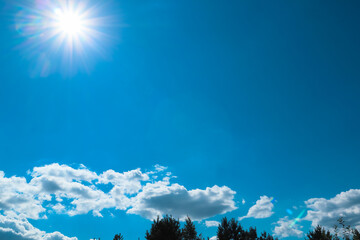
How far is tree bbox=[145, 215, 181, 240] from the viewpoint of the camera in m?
19.5

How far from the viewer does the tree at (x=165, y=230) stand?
63.8 feet

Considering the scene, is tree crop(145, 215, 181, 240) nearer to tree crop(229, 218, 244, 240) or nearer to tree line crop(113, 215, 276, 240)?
tree line crop(113, 215, 276, 240)

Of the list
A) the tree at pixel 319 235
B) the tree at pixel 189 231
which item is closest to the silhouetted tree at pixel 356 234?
the tree at pixel 319 235

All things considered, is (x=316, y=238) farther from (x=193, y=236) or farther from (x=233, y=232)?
(x=193, y=236)

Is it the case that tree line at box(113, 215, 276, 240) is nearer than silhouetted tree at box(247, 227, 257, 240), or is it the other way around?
tree line at box(113, 215, 276, 240)

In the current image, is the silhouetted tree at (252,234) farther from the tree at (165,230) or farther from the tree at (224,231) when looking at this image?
the tree at (165,230)

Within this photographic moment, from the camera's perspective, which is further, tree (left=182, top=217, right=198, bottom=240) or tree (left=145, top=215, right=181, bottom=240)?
tree (left=182, top=217, right=198, bottom=240)

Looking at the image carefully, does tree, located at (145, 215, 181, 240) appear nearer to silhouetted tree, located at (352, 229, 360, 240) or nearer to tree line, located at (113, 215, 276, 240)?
tree line, located at (113, 215, 276, 240)

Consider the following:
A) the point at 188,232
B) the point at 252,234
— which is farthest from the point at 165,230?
the point at 252,234

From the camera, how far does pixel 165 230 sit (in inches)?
774

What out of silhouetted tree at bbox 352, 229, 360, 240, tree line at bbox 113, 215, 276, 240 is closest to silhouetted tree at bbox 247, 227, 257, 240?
tree line at bbox 113, 215, 276, 240

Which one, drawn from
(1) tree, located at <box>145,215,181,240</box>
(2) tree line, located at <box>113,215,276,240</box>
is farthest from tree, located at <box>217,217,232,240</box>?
(1) tree, located at <box>145,215,181,240</box>

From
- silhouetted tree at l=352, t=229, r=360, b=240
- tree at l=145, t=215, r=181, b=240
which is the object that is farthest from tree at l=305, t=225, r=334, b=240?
tree at l=145, t=215, r=181, b=240

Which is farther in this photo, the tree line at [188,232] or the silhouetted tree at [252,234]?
the silhouetted tree at [252,234]
